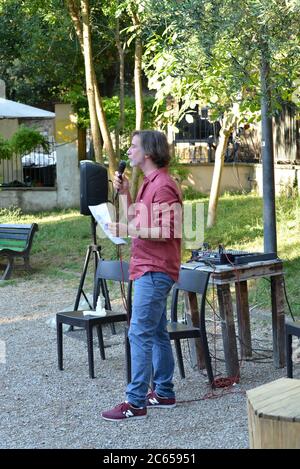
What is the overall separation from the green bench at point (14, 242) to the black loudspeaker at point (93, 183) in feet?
16.1

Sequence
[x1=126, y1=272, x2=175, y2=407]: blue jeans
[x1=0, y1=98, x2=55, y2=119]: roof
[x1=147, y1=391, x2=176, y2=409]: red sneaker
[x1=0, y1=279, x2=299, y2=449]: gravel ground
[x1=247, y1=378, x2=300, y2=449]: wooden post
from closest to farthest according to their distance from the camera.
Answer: [x1=247, y1=378, x2=300, y2=449]: wooden post < [x1=0, y1=279, x2=299, y2=449]: gravel ground < [x1=126, y1=272, x2=175, y2=407]: blue jeans < [x1=147, y1=391, x2=176, y2=409]: red sneaker < [x1=0, y1=98, x2=55, y2=119]: roof

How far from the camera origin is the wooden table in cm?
680

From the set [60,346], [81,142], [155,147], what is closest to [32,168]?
[81,142]

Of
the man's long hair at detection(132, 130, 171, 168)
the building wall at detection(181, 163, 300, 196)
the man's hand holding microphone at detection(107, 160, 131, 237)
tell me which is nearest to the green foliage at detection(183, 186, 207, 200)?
the building wall at detection(181, 163, 300, 196)

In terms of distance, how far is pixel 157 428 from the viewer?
5723 millimetres

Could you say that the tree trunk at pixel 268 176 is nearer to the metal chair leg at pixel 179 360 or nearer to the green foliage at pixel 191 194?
the metal chair leg at pixel 179 360

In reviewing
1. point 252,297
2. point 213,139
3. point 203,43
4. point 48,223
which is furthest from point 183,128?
point 203,43

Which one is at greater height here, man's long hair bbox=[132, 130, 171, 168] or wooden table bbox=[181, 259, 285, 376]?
man's long hair bbox=[132, 130, 171, 168]

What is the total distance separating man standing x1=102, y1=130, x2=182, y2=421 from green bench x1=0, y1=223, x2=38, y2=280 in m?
7.13

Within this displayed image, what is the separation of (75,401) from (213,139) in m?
13.4

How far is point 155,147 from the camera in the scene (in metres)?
5.77

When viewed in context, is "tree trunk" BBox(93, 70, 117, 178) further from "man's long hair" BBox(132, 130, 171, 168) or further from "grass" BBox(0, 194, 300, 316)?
"man's long hair" BBox(132, 130, 171, 168)

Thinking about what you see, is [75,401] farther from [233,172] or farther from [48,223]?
[233,172]

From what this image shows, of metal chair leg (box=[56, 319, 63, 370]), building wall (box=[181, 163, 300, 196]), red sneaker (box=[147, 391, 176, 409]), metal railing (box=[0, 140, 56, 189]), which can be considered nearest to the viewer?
red sneaker (box=[147, 391, 176, 409])
